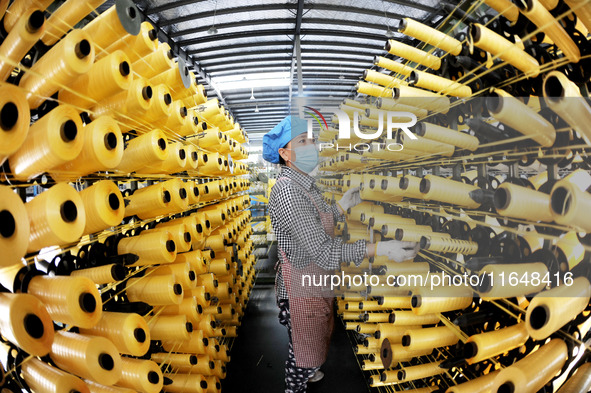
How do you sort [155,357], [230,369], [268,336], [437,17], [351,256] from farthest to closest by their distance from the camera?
[437,17], [268,336], [230,369], [155,357], [351,256]

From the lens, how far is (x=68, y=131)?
911 mm

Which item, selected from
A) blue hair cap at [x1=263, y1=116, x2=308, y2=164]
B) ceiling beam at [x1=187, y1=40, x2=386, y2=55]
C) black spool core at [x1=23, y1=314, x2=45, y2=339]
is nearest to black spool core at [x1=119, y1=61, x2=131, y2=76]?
black spool core at [x1=23, y1=314, x2=45, y2=339]

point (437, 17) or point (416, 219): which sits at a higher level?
point (437, 17)

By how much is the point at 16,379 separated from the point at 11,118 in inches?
33.8

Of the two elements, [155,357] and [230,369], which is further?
[230,369]

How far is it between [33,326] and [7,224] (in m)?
0.34

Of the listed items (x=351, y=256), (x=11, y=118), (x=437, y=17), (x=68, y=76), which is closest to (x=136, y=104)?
(x=68, y=76)

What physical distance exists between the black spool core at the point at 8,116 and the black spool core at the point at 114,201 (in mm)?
438

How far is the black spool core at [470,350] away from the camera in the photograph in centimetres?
90

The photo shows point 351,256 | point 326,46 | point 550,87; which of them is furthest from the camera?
point 326,46

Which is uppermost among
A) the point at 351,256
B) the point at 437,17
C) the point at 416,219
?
the point at 437,17

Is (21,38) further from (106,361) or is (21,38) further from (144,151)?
(106,361)

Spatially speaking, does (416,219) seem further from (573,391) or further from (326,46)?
(326,46)

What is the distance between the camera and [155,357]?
1.96 m
